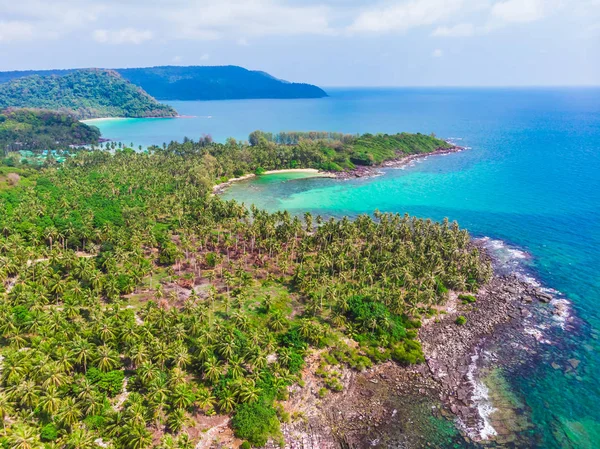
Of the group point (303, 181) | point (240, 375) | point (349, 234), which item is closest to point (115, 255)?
point (240, 375)

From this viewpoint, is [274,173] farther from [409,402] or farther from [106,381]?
[106,381]

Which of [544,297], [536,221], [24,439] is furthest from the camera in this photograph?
[536,221]

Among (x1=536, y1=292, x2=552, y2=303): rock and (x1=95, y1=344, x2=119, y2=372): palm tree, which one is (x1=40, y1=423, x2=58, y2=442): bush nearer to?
(x1=95, y1=344, x2=119, y2=372): palm tree

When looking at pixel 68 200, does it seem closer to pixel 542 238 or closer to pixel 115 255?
pixel 115 255

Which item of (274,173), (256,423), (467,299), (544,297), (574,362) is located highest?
(274,173)

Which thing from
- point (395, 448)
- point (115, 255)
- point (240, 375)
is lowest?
point (395, 448)

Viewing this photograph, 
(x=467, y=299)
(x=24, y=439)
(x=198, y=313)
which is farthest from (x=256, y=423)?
(x=467, y=299)

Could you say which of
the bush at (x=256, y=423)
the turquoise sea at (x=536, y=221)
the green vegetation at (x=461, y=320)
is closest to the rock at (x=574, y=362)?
the turquoise sea at (x=536, y=221)
